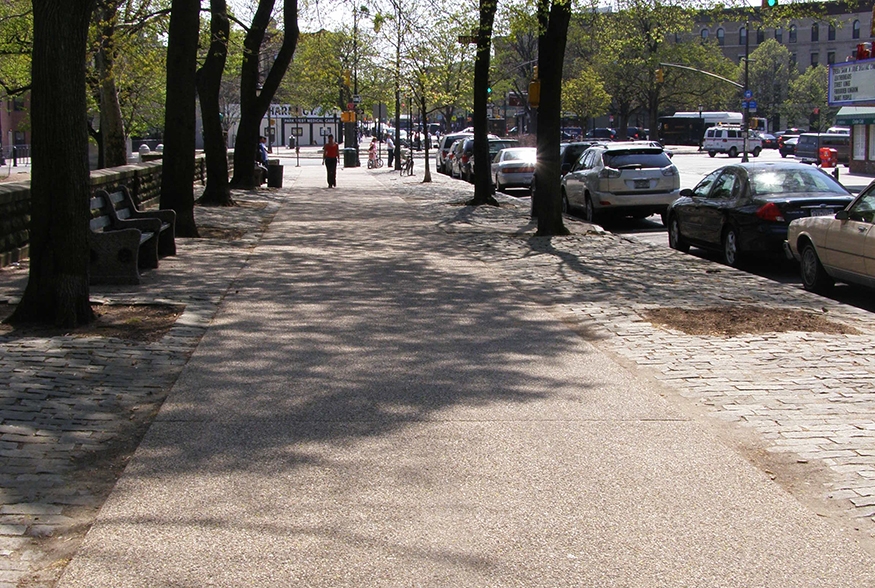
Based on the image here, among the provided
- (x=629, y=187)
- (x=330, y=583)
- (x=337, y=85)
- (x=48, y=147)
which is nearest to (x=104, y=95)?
(x=629, y=187)

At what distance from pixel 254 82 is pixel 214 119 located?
15.5 ft

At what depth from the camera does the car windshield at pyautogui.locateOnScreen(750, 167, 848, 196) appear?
14.4m

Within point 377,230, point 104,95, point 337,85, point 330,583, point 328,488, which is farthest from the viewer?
point 337,85

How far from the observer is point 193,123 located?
16969 mm

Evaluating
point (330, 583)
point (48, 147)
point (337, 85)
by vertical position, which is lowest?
point (330, 583)

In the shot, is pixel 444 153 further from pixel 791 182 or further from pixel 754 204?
pixel 754 204

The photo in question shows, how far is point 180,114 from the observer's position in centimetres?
1666

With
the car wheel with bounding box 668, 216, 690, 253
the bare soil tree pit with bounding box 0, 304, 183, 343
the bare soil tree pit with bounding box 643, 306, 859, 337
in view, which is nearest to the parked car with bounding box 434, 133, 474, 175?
the car wheel with bounding box 668, 216, 690, 253

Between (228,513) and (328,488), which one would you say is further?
(328,488)

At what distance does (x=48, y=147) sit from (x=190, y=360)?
94.6 inches

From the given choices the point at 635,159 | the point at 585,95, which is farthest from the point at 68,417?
the point at 585,95

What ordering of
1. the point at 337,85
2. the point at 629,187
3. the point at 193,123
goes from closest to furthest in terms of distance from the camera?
1. the point at 193,123
2. the point at 629,187
3. the point at 337,85

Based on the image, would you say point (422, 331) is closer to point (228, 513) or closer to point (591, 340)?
point (591, 340)

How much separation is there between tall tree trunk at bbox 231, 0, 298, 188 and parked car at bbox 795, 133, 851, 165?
35.6 metres
